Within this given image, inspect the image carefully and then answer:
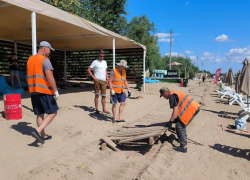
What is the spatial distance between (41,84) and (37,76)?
5.9 inches

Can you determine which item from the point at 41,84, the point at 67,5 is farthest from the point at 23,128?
the point at 67,5

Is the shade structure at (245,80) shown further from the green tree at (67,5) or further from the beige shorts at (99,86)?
the green tree at (67,5)

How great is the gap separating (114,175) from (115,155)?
0.77m

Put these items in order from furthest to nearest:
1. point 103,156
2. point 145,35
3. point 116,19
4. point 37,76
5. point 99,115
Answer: point 145,35 < point 116,19 < point 99,115 < point 103,156 < point 37,76

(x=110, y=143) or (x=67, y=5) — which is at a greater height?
(x=67, y=5)

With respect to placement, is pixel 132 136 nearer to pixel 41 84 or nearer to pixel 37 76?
pixel 41 84

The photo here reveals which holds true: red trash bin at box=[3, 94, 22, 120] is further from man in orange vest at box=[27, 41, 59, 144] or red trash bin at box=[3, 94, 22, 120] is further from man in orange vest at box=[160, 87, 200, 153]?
man in orange vest at box=[160, 87, 200, 153]

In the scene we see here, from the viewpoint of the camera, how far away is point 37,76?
3.42 meters

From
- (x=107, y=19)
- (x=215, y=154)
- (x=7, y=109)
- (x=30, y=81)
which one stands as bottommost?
(x=215, y=154)

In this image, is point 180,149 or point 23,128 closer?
point 180,149

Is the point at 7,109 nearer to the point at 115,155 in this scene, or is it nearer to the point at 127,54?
the point at 115,155

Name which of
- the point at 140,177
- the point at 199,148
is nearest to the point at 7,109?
the point at 140,177

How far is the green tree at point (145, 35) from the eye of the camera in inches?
1035

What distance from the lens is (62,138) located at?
4238mm
